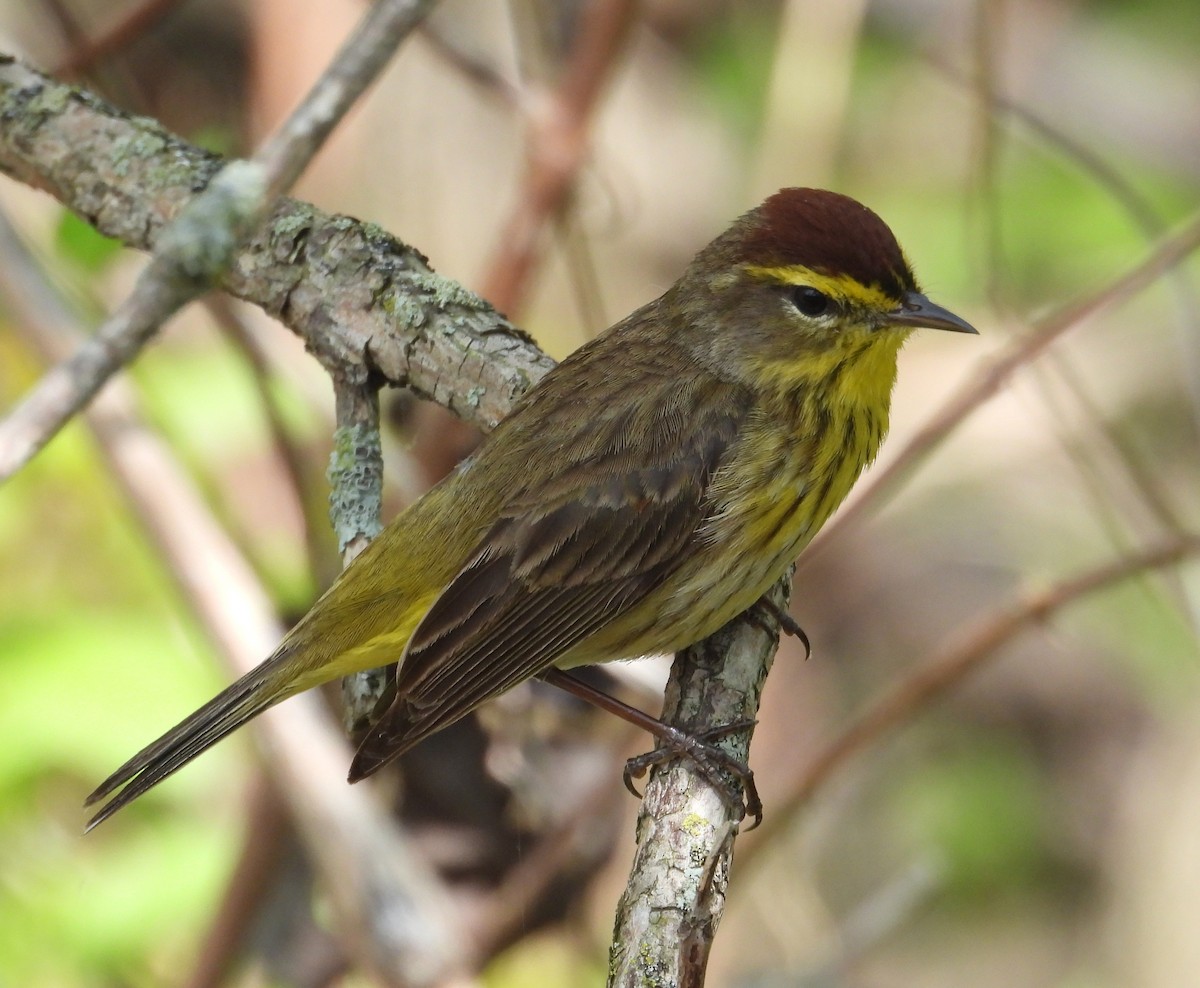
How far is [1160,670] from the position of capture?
6.29 meters

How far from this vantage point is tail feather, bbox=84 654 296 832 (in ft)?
10.2

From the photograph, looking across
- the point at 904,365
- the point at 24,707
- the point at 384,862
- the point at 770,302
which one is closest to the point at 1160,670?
the point at 904,365

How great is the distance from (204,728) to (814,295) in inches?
65.3

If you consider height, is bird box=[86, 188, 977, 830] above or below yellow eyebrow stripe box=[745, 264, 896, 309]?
below

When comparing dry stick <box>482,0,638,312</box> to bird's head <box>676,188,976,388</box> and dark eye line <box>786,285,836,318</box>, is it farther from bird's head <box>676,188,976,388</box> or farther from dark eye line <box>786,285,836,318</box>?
dark eye line <box>786,285,836,318</box>

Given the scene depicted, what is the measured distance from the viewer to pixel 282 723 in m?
3.50

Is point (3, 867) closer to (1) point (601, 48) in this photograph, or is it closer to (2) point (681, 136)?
(1) point (601, 48)

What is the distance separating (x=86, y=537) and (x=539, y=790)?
1786 millimetres

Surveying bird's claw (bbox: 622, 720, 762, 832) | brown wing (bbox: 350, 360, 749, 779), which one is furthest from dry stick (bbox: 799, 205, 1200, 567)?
bird's claw (bbox: 622, 720, 762, 832)

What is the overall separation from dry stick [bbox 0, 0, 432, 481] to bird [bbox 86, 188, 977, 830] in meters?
1.49

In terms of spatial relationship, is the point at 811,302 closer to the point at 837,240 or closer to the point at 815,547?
the point at 837,240

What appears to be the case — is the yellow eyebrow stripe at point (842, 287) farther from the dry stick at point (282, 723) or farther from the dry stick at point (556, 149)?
the dry stick at point (282, 723)

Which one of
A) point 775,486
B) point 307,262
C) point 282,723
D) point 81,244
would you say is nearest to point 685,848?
point 775,486

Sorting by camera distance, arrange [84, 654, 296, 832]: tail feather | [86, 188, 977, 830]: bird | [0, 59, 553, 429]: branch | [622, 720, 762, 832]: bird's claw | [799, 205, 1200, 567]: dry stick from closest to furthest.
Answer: [622, 720, 762, 832]: bird's claw, [84, 654, 296, 832]: tail feather, [86, 188, 977, 830]: bird, [0, 59, 553, 429]: branch, [799, 205, 1200, 567]: dry stick
